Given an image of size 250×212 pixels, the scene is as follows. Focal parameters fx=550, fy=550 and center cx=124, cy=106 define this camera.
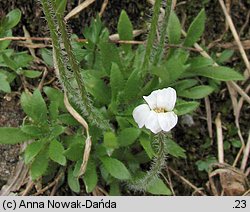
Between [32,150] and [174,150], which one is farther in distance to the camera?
[174,150]

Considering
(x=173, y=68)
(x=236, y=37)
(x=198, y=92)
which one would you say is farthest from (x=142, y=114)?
(x=236, y=37)

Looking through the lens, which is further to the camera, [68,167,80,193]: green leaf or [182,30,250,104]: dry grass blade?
[182,30,250,104]: dry grass blade

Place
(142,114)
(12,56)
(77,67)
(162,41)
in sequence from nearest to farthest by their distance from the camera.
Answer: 1. (142,114)
2. (77,67)
3. (162,41)
4. (12,56)

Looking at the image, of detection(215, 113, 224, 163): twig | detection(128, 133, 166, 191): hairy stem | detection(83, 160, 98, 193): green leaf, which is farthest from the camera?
detection(215, 113, 224, 163): twig

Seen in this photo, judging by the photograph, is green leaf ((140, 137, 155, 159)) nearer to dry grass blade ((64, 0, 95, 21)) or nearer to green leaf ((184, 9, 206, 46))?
green leaf ((184, 9, 206, 46))

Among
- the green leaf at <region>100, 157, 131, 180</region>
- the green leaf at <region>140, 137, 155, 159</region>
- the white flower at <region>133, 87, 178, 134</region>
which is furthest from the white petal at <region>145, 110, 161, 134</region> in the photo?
the green leaf at <region>100, 157, 131, 180</region>

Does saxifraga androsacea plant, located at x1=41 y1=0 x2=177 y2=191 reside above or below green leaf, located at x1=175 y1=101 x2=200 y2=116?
above

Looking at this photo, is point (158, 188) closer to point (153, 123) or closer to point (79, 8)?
point (153, 123)
